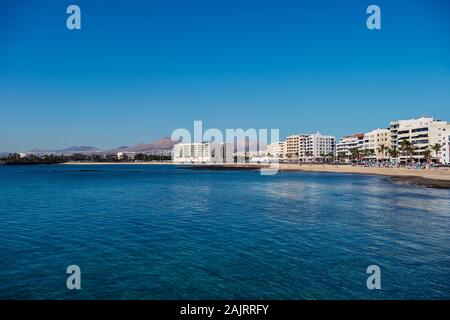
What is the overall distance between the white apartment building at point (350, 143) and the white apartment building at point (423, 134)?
33.9m

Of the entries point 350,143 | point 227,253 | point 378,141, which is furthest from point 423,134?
point 227,253

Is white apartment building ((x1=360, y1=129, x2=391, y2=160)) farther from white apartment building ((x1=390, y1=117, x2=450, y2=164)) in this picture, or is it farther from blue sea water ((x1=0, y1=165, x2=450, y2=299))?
blue sea water ((x1=0, y1=165, x2=450, y2=299))

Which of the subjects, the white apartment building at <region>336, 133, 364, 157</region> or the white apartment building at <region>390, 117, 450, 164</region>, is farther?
the white apartment building at <region>336, 133, 364, 157</region>

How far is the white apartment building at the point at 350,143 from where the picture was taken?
174 m

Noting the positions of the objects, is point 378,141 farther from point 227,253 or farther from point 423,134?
point 227,253

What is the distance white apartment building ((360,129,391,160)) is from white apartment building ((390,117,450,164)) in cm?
823

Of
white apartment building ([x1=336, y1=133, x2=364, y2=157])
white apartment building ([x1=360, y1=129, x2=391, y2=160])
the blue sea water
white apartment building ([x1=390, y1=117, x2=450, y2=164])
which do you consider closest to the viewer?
the blue sea water

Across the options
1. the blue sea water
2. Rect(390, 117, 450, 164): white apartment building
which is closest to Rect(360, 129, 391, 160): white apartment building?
Rect(390, 117, 450, 164): white apartment building

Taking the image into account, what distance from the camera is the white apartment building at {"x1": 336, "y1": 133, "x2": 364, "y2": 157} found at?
572 feet

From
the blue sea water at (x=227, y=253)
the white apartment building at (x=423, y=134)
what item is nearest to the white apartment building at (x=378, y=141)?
the white apartment building at (x=423, y=134)

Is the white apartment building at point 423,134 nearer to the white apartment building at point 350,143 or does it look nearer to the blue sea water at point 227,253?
the white apartment building at point 350,143

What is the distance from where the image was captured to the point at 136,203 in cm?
3453
